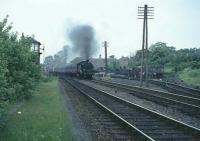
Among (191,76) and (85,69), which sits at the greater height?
(85,69)

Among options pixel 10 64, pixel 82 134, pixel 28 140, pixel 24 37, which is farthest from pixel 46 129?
pixel 24 37

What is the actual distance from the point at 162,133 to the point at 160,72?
54.7 meters

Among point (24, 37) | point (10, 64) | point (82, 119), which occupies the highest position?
point (24, 37)

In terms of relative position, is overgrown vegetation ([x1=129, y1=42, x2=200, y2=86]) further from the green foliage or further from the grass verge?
the grass verge

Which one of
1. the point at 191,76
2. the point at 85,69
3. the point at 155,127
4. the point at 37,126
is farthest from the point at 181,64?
the point at 37,126

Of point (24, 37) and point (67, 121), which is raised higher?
point (24, 37)

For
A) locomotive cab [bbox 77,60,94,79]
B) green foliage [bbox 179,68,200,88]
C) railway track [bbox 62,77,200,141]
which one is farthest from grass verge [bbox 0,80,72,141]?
locomotive cab [bbox 77,60,94,79]

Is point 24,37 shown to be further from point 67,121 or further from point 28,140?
point 28,140

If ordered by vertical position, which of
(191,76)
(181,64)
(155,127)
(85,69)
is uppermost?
(181,64)

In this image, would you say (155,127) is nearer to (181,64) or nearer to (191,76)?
(191,76)

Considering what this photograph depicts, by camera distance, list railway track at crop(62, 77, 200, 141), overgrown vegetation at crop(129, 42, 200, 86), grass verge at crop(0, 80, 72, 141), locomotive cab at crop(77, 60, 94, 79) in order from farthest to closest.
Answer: locomotive cab at crop(77, 60, 94, 79) → overgrown vegetation at crop(129, 42, 200, 86) → railway track at crop(62, 77, 200, 141) → grass verge at crop(0, 80, 72, 141)

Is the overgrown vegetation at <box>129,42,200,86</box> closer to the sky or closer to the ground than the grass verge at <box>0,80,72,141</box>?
closer to the sky

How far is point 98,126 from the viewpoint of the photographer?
51.8 feet

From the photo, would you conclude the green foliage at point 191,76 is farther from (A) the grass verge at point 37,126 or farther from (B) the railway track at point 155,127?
(A) the grass verge at point 37,126
